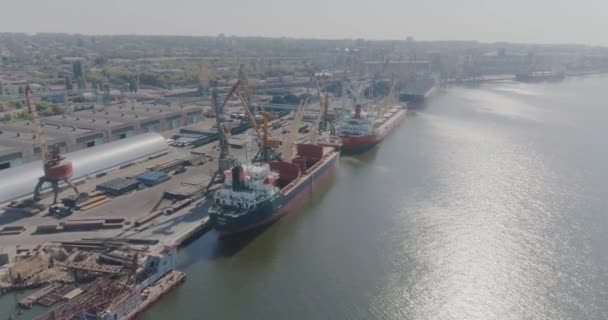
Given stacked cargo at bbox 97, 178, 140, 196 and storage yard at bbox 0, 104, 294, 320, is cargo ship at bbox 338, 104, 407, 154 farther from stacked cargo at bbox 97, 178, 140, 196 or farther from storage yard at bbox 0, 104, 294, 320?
stacked cargo at bbox 97, 178, 140, 196

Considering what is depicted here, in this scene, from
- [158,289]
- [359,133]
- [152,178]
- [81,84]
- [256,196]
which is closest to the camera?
[158,289]

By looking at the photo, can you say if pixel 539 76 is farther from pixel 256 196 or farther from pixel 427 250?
pixel 256 196

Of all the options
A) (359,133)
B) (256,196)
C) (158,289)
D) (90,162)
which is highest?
(90,162)

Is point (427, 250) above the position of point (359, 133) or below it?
below

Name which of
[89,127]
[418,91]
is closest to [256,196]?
[89,127]

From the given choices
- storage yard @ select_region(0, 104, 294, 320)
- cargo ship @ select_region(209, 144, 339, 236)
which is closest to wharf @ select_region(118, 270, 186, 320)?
storage yard @ select_region(0, 104, 294, 320)

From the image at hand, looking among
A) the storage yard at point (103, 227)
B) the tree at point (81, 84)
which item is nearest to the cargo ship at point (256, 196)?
the storage yard at point (103, 227)

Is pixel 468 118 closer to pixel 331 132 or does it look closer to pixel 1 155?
pixel 331 132
